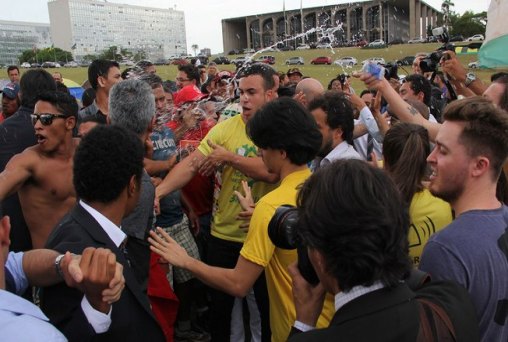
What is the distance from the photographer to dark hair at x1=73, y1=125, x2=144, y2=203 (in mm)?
2127

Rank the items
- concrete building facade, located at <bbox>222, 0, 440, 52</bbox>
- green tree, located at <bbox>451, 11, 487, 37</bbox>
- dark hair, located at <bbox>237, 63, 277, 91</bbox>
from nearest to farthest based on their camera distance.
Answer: dark hair, located at <bbox>237, 63, 277, 91</bbox> → concrete building facade, located at <bbox>222, 0, 440, 52</bbox> → green tree, located at <bbox>451, 11, 487, 37</bbox>

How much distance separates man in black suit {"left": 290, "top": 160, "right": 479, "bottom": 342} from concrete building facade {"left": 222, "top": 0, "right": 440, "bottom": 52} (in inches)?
2242

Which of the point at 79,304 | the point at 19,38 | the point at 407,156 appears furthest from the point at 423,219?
the point at 19,38

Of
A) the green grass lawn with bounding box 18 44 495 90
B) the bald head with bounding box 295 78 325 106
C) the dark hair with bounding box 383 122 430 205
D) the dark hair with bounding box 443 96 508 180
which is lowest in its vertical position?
the dark hair with bounding box 383 122 430 205

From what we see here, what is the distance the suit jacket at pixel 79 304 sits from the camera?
1849mm

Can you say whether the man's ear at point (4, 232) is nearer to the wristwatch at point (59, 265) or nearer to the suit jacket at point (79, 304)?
the wristwatch at point (59, 265)

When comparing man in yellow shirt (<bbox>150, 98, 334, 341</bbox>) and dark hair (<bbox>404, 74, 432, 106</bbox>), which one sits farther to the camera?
dark hair (<bbox>404, 74, 432, 106</bbox>)

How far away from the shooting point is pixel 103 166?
213 centimetres

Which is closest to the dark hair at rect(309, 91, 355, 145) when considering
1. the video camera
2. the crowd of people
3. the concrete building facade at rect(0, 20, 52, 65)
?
the crowd of people

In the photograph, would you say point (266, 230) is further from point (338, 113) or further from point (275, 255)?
point (338, 113)

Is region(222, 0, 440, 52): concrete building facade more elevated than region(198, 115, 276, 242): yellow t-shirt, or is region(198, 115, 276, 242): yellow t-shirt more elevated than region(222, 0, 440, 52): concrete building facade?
region(222, 0, 440, 52): concrete building facade

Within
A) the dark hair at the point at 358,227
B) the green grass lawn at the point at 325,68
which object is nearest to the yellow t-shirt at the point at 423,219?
the dark hair at the point at 358,227

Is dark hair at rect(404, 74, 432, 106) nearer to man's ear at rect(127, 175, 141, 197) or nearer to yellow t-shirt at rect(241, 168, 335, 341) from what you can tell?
yellow t-shirt at rect(241, 168, 335, 341)

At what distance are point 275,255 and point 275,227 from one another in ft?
1.90
